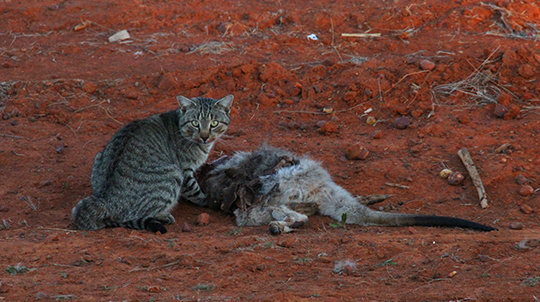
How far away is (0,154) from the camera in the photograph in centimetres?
702

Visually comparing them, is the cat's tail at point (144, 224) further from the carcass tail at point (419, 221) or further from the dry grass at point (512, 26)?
the dry grass at point (512, 26)

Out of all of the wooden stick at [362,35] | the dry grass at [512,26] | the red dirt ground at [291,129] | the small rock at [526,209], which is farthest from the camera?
the wooden stick at [362,35]

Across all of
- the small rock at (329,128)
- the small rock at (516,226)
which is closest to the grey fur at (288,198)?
the small rock at (516,226)

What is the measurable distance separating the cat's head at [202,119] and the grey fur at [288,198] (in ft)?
1.94

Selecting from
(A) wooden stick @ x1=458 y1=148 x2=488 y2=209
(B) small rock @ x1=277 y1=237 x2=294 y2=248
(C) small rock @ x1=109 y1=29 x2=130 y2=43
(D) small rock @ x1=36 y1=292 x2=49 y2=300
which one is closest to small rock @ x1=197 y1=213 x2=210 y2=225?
(B) small rock @ x1=277 y1=237 x2=294 y2=248

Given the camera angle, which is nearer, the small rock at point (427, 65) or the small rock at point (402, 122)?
the small rock at point (402, 122)

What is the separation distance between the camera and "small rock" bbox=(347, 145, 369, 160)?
692 centimetres

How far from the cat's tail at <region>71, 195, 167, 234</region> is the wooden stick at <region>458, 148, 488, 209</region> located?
319 cm

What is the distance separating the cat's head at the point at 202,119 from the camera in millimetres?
6543

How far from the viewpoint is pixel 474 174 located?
6.34m

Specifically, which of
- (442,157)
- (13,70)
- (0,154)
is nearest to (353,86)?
(442,157)

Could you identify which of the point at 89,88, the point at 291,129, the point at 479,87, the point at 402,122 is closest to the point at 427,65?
the point at 479,87

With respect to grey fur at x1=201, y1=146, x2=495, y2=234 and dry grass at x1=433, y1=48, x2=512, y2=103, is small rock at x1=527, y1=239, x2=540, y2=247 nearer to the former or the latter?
grey fur at x1=201, y1=146, x2=495, y2=234

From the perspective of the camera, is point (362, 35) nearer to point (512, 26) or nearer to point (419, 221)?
point (512, 26)
